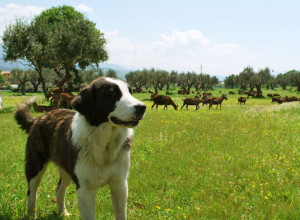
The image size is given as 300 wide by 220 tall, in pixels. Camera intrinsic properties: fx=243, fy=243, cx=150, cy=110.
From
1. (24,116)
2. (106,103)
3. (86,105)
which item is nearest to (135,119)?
(106,103)

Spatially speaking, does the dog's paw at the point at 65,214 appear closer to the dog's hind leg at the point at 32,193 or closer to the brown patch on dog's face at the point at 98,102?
the dog's hind leg at the point at 32,193

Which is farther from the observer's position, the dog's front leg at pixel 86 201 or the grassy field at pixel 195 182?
the grassy field at pixel 195 182

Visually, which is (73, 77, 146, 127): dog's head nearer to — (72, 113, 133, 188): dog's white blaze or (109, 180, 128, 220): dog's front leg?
(72, 113, 133, 188): dog's white blaze

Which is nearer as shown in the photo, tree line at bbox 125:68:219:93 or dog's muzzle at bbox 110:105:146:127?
dog's muzzle at bbox 110:105:146:127

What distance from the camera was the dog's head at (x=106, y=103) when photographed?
3092 millimetres

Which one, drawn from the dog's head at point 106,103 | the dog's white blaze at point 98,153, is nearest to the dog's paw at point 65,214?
the dog's white blaze at point 98,153

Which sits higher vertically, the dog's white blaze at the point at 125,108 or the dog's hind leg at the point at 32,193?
the dog's white blaze at the point at 125,108

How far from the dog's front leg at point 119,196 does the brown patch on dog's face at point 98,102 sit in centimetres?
91

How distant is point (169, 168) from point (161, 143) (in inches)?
98.2

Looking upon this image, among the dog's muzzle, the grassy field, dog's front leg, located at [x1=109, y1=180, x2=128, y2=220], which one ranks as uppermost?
the dog's muzzle

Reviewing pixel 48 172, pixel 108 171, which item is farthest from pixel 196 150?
pixel 108 171

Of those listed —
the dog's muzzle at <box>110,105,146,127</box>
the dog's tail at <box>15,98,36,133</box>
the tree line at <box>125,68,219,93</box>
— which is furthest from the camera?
the tree line at <box>125,68,219,93</box>

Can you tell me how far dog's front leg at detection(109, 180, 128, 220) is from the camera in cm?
342

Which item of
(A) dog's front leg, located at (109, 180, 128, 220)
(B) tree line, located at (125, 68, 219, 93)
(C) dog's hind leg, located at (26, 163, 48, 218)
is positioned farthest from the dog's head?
(B) tree line, located at (125, 68, 219, 93)
